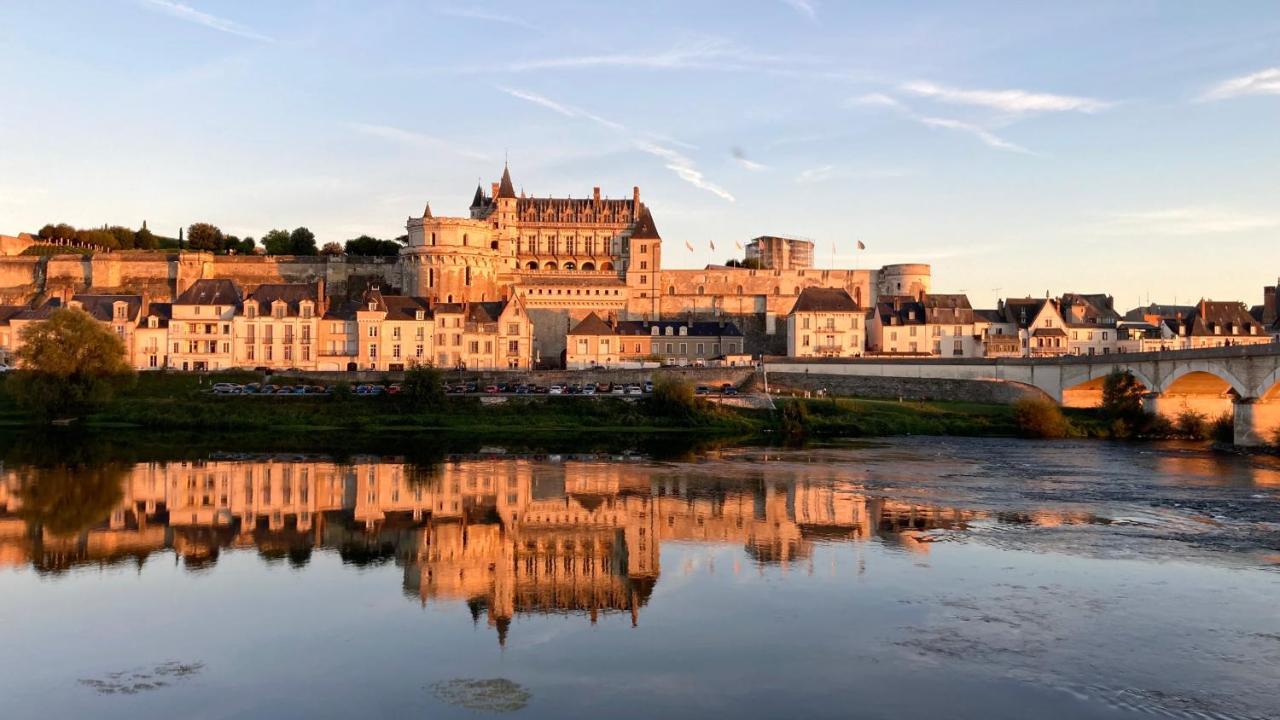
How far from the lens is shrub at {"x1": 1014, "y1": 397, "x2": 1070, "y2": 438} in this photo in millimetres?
44781

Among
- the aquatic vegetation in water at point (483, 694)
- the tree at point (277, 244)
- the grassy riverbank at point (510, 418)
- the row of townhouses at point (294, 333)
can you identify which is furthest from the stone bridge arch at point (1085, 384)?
the tree at point (277, 244)

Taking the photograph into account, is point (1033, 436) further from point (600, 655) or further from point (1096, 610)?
point (600, 655)

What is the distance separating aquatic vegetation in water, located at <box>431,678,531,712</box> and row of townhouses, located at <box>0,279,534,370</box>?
1800 inches

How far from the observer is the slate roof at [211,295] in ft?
194

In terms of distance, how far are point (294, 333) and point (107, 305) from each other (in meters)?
10.0

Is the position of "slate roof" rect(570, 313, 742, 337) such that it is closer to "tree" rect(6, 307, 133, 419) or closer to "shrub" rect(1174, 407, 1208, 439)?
"tree" rect(6, 307, 133, 419)

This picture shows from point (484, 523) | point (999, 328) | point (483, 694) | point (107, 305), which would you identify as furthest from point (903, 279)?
point (483, 694)

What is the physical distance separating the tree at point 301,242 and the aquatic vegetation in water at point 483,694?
77.7 meters

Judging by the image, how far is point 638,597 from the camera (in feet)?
56.8

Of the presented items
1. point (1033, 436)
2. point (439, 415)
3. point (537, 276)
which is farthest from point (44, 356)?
point (1033, 436)

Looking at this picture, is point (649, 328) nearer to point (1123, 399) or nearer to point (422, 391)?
point (422, 391)

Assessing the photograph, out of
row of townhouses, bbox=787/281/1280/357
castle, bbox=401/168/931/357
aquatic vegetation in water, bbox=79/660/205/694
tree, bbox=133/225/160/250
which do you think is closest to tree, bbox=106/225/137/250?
tree, bbox=133/225/160/250

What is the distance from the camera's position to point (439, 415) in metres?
47.0

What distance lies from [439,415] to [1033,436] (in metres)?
24.3
